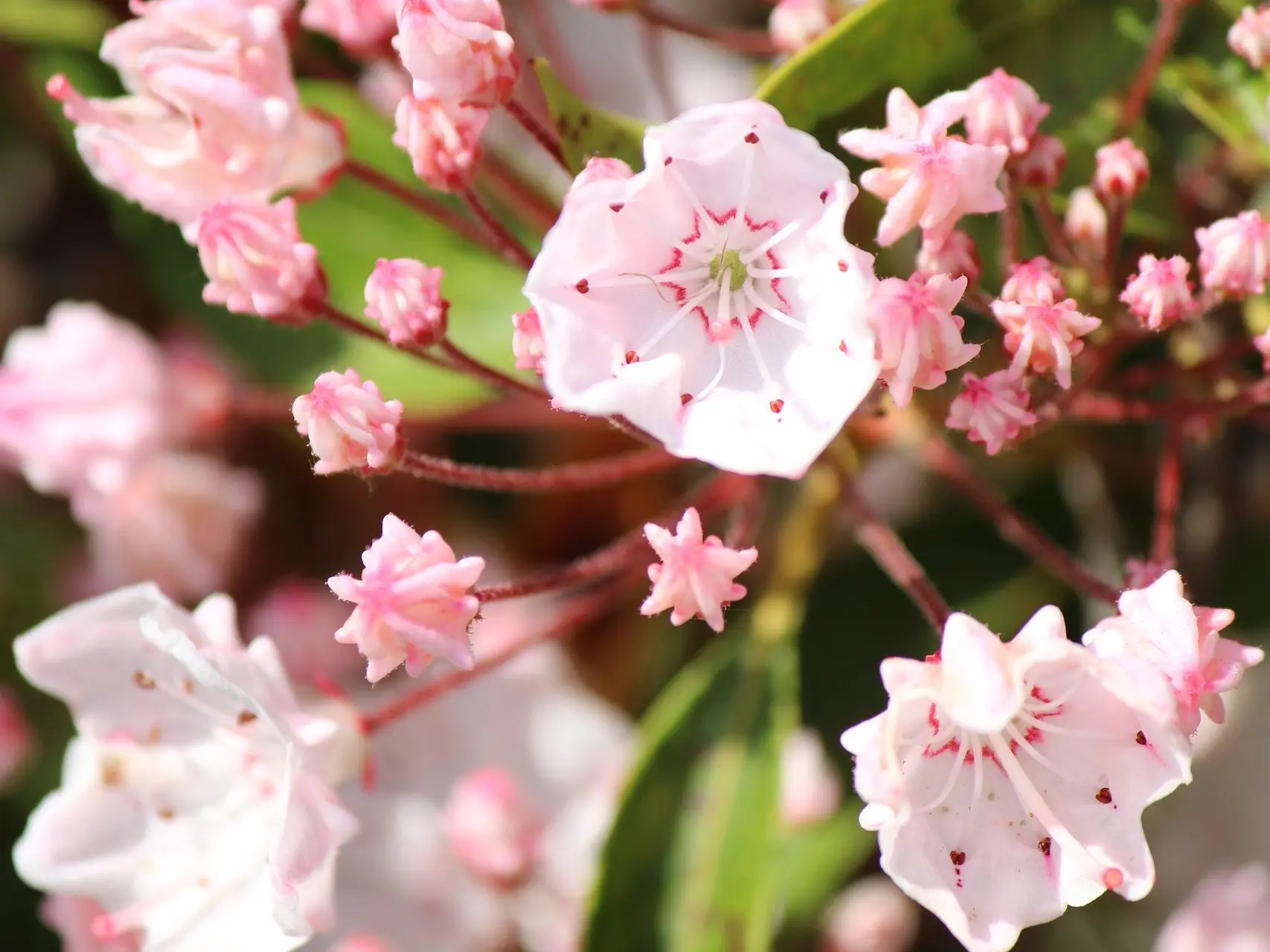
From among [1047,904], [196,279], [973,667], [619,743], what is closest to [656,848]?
[619,743]

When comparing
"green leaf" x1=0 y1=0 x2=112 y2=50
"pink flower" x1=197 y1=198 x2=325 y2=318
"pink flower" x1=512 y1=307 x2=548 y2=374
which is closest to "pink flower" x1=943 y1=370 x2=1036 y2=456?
"pink flower" x1=512 y1=307 x2=548 y2=374

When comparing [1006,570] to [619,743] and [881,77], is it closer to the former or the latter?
[619,743]

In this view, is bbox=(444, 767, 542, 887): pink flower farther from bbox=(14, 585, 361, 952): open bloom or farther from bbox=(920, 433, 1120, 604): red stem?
bbox=(920, 433, 1120, 604): red stem

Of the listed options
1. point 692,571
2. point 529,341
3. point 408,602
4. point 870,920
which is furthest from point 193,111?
point 870,920

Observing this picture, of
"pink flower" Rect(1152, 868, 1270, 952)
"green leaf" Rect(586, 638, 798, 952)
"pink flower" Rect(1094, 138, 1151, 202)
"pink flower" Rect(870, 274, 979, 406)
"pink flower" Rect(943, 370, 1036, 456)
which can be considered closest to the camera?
"pink flower" Rect(870, 274, 979, 406)

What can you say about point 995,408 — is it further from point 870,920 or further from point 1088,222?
point 870,920

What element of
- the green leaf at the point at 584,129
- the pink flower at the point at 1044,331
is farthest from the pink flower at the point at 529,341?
the pink flower at the point at 1044,331
